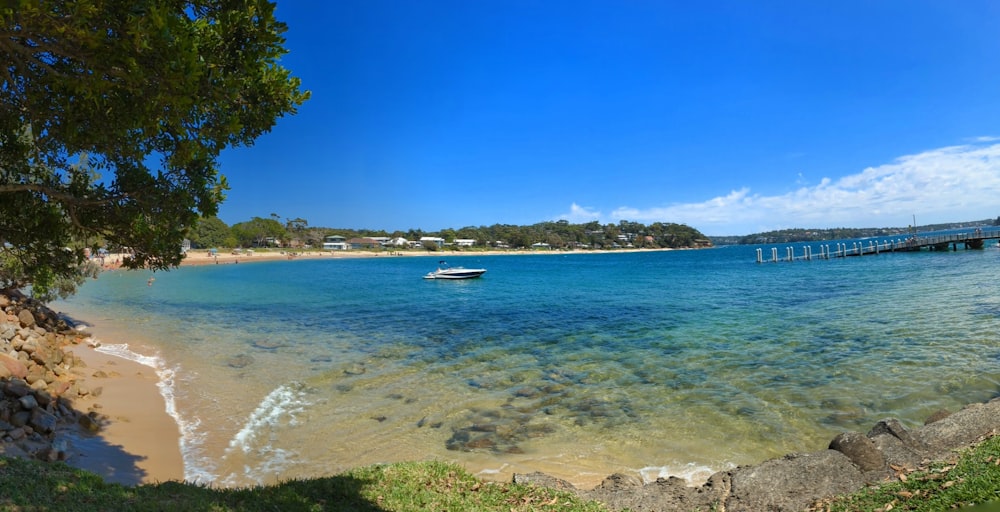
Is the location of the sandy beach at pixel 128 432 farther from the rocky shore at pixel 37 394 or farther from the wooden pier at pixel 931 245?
the wooden pier at pixel 931 245

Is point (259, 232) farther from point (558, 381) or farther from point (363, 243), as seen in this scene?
point (558, 381)

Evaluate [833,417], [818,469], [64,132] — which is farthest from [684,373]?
→ [64,132]

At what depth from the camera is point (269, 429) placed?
10.4 meters

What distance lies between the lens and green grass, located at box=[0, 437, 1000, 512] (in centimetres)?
461

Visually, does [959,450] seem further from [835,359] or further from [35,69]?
[35,69]

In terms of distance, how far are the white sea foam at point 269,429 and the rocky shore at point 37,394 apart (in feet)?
8.62

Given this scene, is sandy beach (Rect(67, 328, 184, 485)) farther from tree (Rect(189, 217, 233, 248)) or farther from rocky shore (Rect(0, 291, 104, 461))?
tree (Rect(189, 217, 233, 248))

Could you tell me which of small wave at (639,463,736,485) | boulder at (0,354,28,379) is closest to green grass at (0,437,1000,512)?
small wave at (639,463,736,485)

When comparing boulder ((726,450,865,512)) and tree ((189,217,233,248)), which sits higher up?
tree ((189,217,233,248))

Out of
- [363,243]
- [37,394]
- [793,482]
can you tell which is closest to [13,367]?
[37,394]

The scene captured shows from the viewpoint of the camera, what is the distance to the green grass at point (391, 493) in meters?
4.61

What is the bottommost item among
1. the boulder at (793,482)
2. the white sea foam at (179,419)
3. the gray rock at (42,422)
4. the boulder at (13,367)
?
the white sea foam at (179,419)

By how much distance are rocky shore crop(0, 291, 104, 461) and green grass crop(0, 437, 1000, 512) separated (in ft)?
8.07

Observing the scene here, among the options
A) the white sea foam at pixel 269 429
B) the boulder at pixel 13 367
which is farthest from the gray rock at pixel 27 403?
the white sea foam at pixel 269 429
